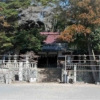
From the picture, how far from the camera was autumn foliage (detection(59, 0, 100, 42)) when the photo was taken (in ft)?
43.9

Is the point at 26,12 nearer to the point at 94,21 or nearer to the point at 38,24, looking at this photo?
the point at 38,24

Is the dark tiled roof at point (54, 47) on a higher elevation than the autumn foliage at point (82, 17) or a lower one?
lower

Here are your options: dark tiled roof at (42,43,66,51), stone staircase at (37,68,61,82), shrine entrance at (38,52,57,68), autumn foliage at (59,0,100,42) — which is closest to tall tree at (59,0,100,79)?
autumn foliage at (59,0,100,42)

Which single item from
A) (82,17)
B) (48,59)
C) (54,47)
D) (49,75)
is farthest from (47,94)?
(48,59)

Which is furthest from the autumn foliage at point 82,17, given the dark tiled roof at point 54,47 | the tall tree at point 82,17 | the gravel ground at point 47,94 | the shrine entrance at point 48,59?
the shrine entrance at point 48,59

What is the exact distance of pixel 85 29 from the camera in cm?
1373

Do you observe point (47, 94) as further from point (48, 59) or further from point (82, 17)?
point (48, 59)

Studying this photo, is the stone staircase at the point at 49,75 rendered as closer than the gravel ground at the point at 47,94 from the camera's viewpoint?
No

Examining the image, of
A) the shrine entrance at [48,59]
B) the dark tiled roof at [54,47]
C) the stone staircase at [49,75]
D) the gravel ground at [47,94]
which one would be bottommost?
the gravel ground at [47,94]

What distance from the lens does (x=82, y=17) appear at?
13.5 m

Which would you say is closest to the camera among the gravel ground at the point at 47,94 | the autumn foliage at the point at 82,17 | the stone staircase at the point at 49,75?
the gravel ground at the point at 47,94

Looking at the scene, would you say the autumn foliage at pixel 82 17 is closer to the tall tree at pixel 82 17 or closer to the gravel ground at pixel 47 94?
the tall tree at pixel 82 17

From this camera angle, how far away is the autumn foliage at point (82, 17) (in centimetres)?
1339

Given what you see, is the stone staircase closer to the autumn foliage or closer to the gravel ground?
the autumn foliage
